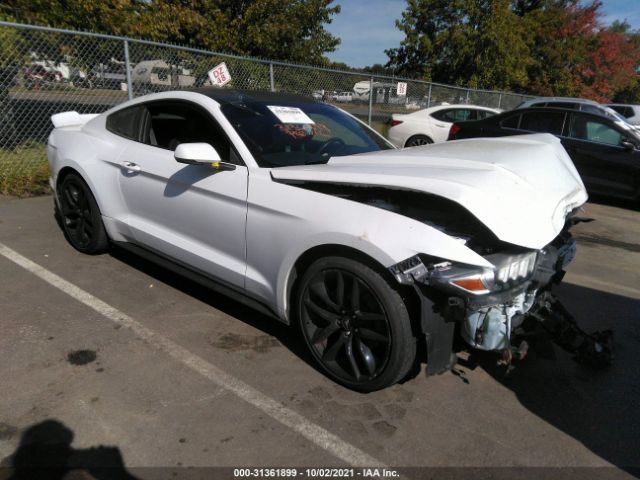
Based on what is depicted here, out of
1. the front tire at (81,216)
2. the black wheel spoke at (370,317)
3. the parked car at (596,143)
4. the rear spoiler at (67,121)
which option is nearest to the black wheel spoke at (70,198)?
the front tire at (81,216)

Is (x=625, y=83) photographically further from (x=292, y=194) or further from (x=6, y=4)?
(x=292, y=194)

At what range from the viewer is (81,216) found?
14.3ft

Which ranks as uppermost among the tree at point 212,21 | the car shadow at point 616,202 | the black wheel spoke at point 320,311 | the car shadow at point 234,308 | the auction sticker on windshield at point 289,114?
the tree at point 212,21

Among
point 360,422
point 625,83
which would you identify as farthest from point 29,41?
point 625,83

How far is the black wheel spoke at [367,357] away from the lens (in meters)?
2.58

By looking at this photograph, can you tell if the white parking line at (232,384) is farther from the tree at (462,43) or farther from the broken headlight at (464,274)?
the tree at (462,43)

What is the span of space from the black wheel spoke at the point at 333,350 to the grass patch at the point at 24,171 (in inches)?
229

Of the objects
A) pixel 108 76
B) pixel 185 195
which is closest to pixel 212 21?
pixel 108 76

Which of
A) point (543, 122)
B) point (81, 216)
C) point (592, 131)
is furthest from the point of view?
point (543, 122)

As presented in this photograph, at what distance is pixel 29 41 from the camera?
701 cm

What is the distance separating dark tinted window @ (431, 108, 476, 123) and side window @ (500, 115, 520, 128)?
2.50 meters

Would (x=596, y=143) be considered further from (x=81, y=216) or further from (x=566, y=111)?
(x=81, y=216)

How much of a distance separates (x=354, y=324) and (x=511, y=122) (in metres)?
7.17

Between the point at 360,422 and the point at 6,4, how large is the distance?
12.3 metres
